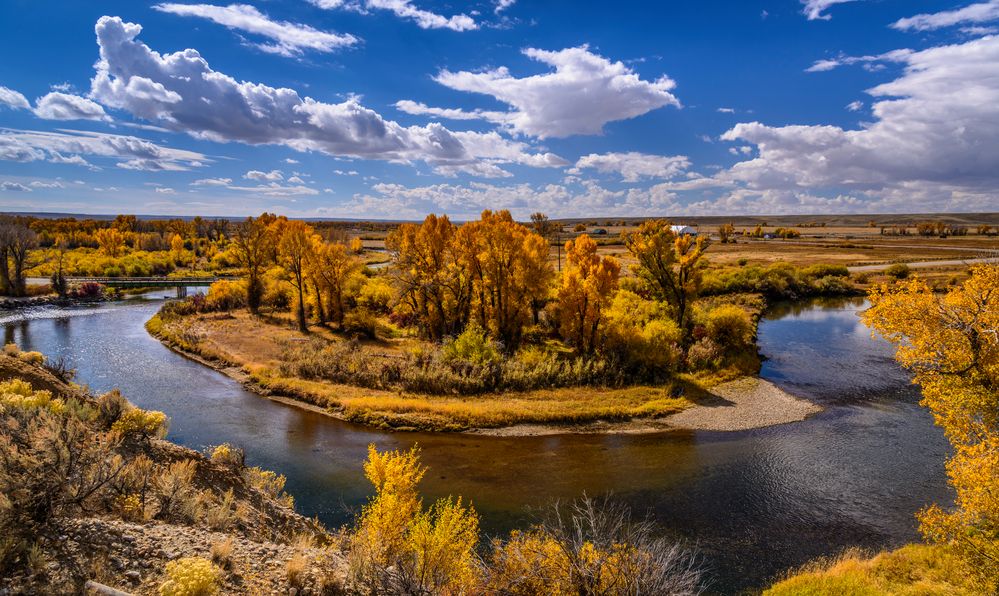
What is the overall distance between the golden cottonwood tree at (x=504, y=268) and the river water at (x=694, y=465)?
14727 mm

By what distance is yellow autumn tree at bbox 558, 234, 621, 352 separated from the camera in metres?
34.3

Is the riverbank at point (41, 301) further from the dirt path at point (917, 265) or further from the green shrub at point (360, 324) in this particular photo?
the dirt path at point (917, 265)

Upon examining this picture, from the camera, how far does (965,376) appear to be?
12961mm

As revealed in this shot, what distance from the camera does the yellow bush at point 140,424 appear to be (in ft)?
55.8

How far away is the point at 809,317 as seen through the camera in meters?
55.7

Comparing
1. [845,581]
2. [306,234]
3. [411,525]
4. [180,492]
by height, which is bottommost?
[845,581]

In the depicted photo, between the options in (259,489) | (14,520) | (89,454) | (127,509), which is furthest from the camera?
(259,489)

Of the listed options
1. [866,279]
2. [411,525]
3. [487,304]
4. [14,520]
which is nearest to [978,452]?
[411,525]

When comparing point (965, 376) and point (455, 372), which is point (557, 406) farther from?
point (965, 376)

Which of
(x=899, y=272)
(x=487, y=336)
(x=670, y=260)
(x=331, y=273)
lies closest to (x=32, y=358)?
(x=331, y=273)

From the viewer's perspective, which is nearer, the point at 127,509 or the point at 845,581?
the point at 127,509

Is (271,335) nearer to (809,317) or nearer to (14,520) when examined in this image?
(14,520)

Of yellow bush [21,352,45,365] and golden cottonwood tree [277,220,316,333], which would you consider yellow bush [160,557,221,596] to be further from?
golden cottonwood tree [277,220,316,333]

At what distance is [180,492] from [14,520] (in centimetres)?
375
